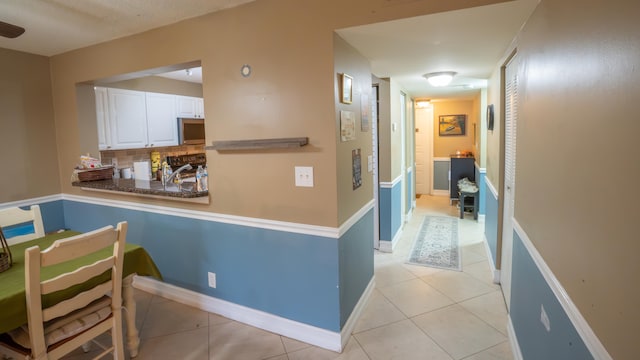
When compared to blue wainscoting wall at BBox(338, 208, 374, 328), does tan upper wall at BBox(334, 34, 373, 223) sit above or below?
above

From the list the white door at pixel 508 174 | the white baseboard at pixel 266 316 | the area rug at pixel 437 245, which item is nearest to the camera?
the white baseboard at pixel 266 316

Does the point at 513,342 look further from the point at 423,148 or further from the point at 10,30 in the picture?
the point at 423,148

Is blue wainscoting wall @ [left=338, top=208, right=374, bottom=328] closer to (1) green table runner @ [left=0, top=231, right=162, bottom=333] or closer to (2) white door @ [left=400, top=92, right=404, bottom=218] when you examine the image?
(1) green table runner @ [left=0, top=231, right=162, bottom=333]

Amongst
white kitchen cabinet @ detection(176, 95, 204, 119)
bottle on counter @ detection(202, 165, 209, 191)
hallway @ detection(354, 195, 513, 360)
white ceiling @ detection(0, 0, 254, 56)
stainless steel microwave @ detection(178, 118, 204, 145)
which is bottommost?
hallway @ detection(354, 195, 513, 360)

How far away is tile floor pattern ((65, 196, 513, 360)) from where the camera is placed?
2.33 m

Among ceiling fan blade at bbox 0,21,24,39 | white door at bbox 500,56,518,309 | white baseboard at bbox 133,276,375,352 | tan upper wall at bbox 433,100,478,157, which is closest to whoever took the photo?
ceiling fan blade at bbox 0,21,24,39

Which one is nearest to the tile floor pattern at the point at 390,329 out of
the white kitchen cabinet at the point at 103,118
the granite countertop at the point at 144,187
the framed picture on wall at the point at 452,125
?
the granite countertop at the point at 144,187

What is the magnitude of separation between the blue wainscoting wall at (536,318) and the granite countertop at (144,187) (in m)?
2.25

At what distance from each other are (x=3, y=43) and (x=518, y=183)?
4537 millimetres

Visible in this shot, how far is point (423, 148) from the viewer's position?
7926 millimetres

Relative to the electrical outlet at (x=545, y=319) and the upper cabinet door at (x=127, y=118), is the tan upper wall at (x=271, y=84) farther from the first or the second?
the upper cabinet door at (x=127, y=118)

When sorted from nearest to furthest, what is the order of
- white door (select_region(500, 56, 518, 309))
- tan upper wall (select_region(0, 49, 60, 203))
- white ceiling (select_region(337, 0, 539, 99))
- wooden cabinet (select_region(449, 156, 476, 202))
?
white ceiling (select_region(337, 0, 539, 99))
white door (select_region(500, 56, 518, 309))
tan upper wall (select_region(0, 49, 60, 203))
wooden cabinet (select_region(449, 156, 476, 202))

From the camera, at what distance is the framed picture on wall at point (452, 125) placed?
7.62m

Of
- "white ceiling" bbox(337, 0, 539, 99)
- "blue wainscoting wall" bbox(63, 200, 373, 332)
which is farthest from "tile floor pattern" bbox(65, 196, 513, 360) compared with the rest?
"white ceiling" bbox(337, 0, 539, 99)
